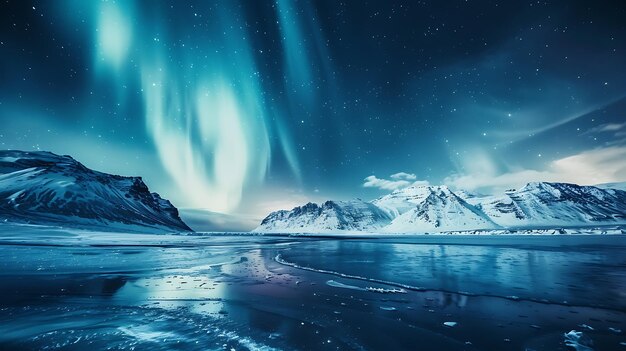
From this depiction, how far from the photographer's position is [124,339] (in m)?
6.60

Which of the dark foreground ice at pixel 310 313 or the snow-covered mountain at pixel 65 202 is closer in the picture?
the dark foreground ice at pixel 310 313

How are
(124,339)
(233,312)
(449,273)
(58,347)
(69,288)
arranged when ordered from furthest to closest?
(449,273) → (69,288) → (233,312) → (124,339) → (58,347)

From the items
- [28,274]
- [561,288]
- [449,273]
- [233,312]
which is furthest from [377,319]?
[28,274]

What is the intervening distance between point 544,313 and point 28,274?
2481cm

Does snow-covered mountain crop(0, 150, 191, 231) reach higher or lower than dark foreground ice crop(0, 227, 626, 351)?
higher

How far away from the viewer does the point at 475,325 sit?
25.7 feet

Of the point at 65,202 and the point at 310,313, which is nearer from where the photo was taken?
the point at 310,313

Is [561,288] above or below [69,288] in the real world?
above

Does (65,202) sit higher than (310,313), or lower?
higher

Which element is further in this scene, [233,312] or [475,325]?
[233,312]

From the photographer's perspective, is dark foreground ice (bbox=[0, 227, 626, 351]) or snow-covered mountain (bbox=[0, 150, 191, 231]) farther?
snow-covered mountain (bbox=[0, 150, 191, 231])

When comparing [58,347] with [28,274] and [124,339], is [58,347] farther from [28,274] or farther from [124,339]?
[28,274]

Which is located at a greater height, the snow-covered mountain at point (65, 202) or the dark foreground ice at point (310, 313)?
the snow-covered mountain at point (65, 202)

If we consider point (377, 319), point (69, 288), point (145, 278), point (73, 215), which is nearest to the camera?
point (377, 319)
